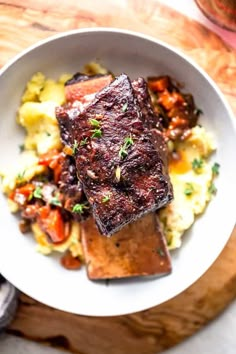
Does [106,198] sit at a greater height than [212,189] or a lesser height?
greater

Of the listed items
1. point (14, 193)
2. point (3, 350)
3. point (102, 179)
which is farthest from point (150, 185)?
point (3, 350)

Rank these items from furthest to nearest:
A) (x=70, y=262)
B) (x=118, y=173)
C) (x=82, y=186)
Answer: (x=70, y=262) → (x=82, y=186) → (x=118, y=173)

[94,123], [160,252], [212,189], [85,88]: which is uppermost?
[85,88]

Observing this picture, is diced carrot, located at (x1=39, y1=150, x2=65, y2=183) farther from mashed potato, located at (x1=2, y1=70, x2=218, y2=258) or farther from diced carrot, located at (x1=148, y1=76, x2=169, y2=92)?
diced carrot, located at (x1=148, y1=76, x2=169, y2=92)

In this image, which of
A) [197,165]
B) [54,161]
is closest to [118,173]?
[54,161]

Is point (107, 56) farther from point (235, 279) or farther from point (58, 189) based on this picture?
point (235, 279)

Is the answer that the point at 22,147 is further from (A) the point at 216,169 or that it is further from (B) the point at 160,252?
(A) the point at 216,169

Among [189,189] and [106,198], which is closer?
[106,198]
